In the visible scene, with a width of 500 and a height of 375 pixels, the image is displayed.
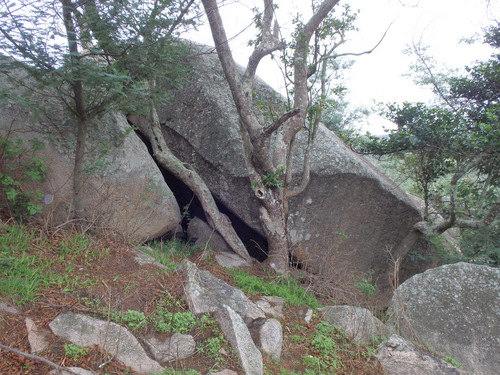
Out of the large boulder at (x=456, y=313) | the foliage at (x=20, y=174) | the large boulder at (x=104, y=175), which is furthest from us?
the large boulder at (x=104, y=175)

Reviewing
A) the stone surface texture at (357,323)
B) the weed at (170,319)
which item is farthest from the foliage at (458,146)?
the weed at (170,319)

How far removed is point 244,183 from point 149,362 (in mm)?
3688

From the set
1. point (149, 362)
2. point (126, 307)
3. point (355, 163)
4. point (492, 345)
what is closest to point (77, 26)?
point (126, 307)

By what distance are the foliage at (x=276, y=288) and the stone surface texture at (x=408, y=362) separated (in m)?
1.35

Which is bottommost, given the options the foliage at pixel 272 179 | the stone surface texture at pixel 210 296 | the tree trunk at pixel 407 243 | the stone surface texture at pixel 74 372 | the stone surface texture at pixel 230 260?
the stone surface texture at pixel 230 260

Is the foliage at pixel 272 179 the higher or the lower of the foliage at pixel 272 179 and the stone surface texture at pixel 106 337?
the higher

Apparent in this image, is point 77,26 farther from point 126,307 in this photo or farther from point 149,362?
point 149,362

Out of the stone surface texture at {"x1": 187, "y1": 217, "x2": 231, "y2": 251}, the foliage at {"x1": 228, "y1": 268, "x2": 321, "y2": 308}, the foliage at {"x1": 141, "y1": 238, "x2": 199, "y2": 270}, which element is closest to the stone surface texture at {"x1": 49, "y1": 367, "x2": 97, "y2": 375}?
the foliage at {"x1": 141, "y1": 238, "x2": 199, "y2": 270}

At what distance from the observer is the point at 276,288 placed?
206 inches

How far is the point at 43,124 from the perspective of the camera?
16.0ft

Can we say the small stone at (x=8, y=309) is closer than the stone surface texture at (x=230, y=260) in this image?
Yes

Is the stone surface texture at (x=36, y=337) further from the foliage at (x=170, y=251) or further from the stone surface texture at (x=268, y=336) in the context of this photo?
the stone surface texture at (x=268, y=336)

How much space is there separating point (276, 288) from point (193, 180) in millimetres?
2306

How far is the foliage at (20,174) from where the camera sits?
4336mm
